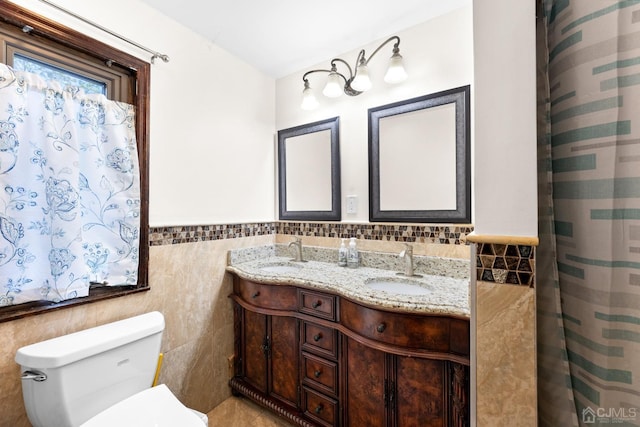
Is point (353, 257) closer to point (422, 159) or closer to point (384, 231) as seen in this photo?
point (384, 231)

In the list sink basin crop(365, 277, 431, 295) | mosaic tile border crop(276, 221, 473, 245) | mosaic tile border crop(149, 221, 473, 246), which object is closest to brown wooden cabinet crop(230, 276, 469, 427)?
sink basin crop(365, 277, 431, 295)

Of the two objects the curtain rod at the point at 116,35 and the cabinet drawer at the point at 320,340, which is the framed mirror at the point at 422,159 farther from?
the curtain rod at the point at 116,35

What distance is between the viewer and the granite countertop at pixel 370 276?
1125mm

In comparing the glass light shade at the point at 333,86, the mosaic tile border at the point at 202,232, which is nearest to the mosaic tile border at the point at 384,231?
the mosaic tile border at the point at 202,232

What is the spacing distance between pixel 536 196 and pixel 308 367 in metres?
1.35

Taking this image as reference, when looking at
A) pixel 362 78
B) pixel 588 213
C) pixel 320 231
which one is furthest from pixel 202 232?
pixel 588 213

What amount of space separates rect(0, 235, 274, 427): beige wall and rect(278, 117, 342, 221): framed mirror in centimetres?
47

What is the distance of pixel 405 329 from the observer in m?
1.12

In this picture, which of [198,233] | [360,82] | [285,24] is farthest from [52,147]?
[360,82]

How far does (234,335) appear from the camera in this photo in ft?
6.25

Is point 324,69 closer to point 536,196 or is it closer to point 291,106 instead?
point 291,106

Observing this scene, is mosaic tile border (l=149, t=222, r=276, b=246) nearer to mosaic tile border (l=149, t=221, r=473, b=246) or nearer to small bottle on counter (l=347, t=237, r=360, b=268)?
mosaic tile border (l=149, t=221, r=473, b=246)

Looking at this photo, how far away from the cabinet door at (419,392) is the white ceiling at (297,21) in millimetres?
1800

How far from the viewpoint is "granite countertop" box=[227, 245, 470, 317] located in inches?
44.3
